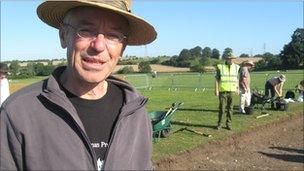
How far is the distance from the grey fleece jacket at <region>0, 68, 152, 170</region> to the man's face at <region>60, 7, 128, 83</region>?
0.15m

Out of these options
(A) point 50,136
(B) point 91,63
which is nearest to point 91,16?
(B) point 91,63

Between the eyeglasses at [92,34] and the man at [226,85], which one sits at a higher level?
the eyeglasses at [92,34]

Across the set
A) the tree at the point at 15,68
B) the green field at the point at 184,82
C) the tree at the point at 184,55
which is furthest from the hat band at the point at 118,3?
the tree at the point at 184,55

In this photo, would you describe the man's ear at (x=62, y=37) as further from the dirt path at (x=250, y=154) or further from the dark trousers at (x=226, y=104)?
the dark trousers at (x=226, y=104)

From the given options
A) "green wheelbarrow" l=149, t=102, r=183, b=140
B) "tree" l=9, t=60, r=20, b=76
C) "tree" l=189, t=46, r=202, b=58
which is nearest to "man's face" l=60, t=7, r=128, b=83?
"green wheelbarrow" l=149, t=102, r=183, b=140

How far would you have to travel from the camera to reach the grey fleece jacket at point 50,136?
2133 mm

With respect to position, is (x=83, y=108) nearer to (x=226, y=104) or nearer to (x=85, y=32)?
(x=85, y=32)

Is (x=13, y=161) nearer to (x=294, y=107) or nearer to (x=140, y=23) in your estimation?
(x=140, y=23)

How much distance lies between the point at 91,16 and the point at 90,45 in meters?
0.15

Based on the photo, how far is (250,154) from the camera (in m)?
10.8

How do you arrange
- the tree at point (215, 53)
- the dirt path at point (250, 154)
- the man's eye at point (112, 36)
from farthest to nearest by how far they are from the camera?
the tree at point (215, 53)
the dirt path at point (250, 154)
the man's eye at point (112, 36)

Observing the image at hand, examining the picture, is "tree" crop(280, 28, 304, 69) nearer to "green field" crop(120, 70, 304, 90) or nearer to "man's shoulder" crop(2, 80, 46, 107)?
"green field" crop(120, 70, 304, 90)

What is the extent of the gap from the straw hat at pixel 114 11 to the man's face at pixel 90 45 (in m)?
0.06

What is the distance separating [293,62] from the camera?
229 ft
